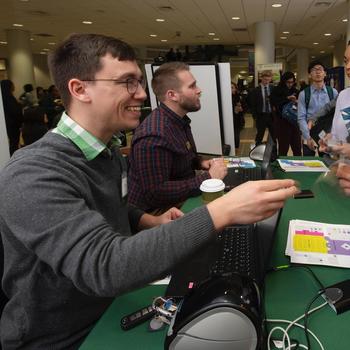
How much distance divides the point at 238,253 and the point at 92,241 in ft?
1.60

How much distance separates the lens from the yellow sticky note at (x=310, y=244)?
1054 mm

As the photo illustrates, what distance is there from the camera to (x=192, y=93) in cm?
211

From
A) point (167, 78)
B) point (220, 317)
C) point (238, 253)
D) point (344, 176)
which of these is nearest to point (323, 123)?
point (167, 78)

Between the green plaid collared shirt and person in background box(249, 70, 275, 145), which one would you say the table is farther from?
person in background box(249, 70, 275, 145)

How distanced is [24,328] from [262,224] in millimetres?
692

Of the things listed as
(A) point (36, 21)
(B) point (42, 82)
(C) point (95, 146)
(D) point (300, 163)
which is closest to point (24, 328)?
(C) point (95, 146)

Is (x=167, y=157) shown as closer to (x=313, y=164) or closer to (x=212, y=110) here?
(x=212, y=110)

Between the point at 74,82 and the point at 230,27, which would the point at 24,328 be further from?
the point at 230,27

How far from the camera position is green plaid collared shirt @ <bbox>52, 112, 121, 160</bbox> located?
2.99 feet

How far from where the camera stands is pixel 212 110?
2406 mm

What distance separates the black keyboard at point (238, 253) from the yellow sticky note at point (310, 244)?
5.6 inches

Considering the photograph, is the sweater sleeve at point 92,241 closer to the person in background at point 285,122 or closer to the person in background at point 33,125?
the person in background at point 33,125

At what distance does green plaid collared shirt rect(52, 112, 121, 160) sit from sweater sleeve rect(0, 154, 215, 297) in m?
0.22

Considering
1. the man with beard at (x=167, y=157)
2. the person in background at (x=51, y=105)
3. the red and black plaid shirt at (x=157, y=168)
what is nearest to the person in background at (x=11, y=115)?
the person in background at (x=51, y=105)
